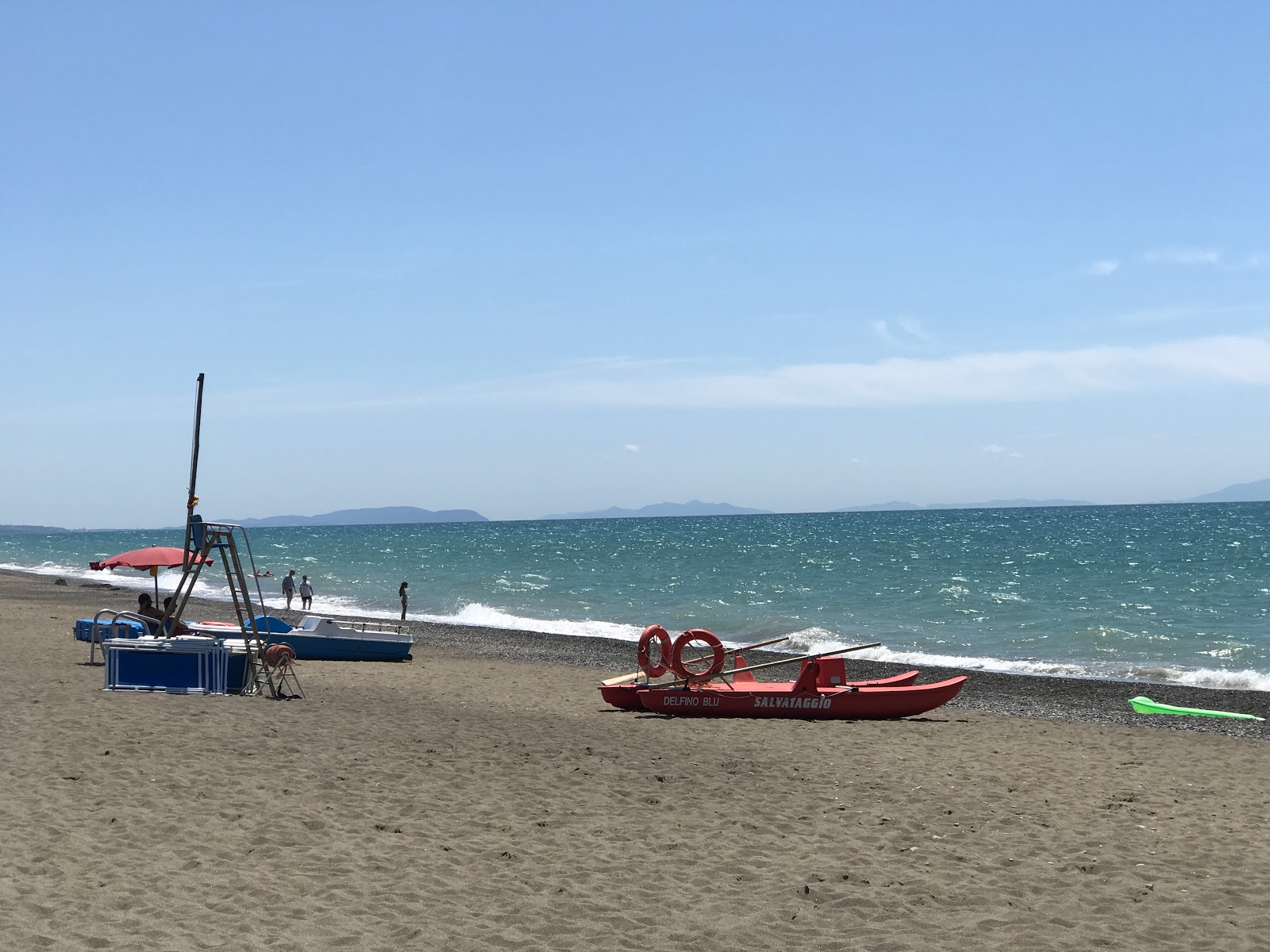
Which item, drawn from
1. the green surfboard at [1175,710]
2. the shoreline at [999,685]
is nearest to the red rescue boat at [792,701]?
the shoreline at [999,685]

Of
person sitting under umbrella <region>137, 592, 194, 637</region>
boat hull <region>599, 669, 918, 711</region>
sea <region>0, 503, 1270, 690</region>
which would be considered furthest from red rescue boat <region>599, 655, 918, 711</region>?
sea <region>0, 503, 1270, 690</region>

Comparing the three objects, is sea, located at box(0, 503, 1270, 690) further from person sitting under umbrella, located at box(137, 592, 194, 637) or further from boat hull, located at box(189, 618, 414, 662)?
person sitting under umbrella, located at box(137, 592, 194, 637)

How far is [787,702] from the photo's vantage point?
15992mm

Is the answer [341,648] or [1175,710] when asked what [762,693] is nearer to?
[1175,710]

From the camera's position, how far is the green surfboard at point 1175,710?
1836 cm

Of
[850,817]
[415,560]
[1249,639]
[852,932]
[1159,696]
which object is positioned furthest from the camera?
[415,560]

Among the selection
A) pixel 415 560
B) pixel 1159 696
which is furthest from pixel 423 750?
pixel 415 560

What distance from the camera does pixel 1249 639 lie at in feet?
95.4

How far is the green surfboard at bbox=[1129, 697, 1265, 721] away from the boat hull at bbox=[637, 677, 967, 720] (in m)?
5.30

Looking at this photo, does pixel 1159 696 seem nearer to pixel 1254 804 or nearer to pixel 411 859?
pixel 1254 804

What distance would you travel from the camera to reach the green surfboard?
1836cm

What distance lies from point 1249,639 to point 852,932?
26.5 meters

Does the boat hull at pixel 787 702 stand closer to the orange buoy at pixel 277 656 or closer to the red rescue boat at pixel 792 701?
the red rescue boat at pixel 792 701

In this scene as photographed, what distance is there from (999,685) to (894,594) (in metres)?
21.4
